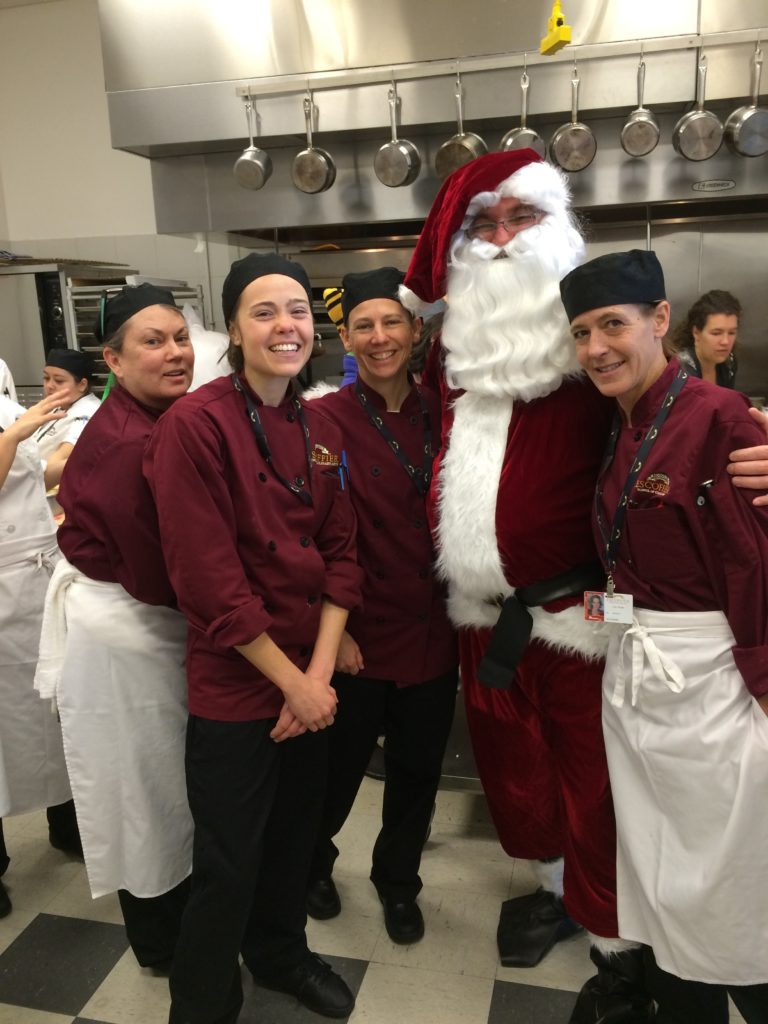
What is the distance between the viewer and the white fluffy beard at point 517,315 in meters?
1.48

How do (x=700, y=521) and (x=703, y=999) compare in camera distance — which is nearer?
(x=700, y=521)

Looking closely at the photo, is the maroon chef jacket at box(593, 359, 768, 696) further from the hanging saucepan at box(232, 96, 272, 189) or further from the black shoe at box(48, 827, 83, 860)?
the hanging saucepan at box(232, 96, 272, 189)

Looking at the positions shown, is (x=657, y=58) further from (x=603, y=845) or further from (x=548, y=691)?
(x=603, y=845)

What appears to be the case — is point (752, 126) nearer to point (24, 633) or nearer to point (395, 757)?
point (395, 757)

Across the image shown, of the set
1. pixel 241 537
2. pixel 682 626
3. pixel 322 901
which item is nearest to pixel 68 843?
pixel 322 901

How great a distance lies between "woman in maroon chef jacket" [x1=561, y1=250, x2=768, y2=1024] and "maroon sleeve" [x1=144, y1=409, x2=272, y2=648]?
2.12 feet

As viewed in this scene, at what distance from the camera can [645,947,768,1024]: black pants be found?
1401 mm

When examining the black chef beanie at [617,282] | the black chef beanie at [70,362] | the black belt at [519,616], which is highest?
the black chef beanie at [617,282]

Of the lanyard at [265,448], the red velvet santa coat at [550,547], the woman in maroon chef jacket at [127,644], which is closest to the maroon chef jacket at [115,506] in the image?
the woman in maroon chef jacket at [127,644]

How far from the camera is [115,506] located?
1442mm

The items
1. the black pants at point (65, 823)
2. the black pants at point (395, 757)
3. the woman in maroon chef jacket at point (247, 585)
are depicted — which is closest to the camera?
the woman in maroon chef jacket at point (247, 585)

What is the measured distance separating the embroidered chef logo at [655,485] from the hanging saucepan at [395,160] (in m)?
1.94

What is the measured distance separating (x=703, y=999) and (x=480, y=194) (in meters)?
1.60

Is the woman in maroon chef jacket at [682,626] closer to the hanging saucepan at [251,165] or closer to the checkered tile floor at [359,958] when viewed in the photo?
the checkered tile floor at [359,958]
